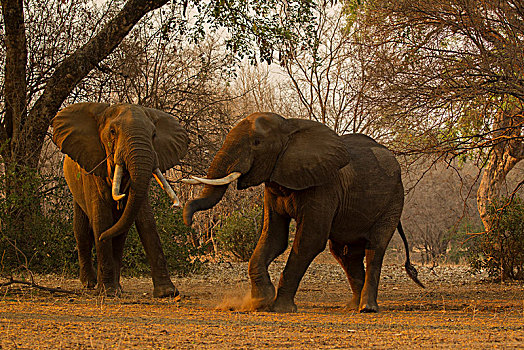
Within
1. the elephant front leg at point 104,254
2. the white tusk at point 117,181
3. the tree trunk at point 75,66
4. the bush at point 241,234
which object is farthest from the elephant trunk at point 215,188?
the bush at point 241,234

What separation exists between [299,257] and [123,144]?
7.95 ft

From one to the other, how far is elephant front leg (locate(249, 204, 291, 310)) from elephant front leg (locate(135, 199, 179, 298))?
1.78 metres

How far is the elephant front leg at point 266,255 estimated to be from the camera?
6.70 metres

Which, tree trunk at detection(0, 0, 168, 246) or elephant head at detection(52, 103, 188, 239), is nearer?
elephant head at detection(52, 103, 188, 239)

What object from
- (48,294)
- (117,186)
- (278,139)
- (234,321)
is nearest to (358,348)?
(234,321)

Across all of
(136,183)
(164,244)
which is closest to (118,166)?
(136,183)

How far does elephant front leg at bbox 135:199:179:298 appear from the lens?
820 centimetres

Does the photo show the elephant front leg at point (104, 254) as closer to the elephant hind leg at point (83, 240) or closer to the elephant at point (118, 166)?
the elephant at point (118, 166)

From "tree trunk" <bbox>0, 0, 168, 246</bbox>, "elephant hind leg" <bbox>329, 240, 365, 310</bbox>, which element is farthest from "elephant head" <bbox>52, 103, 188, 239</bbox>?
"tree trunk" <bbox>0, 0, 168, 246</bbox>

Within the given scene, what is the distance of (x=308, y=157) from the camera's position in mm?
6852

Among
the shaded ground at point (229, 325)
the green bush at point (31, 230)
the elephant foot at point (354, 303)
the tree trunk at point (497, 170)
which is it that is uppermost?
the tree trunk at point (497, 170)

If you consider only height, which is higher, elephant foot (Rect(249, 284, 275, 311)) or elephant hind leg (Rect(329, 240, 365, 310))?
elephant hind leg (Rect(329, 240, 365, 310))

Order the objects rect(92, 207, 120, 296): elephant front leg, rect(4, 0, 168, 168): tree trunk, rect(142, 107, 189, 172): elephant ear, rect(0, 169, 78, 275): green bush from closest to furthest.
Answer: rect(92, 207, 120, 296): elephant front leg, rect(142, 107, 189, 172): elephant ear, rect(0, 169, 78, 275): green bush, rect(4, 0, 168, 168): tree trunk

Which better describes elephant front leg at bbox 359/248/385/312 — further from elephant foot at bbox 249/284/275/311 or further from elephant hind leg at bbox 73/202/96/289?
elephant hind leg at bbox 73/202/96/289
